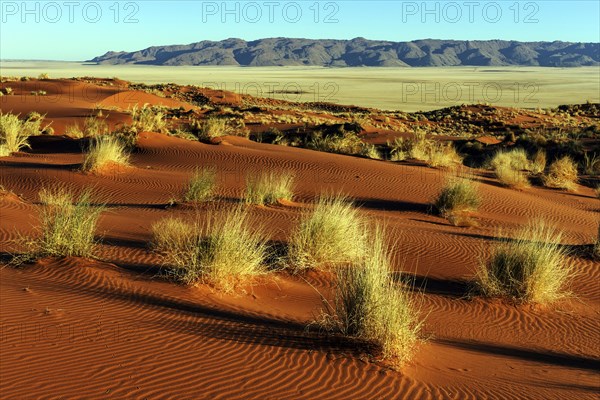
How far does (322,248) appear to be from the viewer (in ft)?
32.9

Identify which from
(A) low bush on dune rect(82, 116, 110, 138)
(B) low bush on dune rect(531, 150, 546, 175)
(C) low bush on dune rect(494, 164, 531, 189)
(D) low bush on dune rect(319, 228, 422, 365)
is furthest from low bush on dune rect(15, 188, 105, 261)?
(B) low bush on dune rect(531, 150, 546, 175)

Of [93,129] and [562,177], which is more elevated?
[93,129]

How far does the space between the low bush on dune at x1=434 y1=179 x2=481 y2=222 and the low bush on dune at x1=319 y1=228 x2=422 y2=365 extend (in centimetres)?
982

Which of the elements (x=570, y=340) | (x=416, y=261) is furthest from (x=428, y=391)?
(x=416, y=261)

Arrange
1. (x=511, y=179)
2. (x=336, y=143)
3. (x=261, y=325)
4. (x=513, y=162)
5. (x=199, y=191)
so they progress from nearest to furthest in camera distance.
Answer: (x=261, y=325), (x=199, y=191), (x=511, y=179), (x=513, y=162), (x=336, y=143)

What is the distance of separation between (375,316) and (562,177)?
63.7 feet

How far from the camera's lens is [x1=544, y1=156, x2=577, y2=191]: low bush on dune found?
2258 centimetres

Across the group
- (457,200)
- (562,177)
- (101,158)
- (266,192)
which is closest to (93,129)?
(101,158)

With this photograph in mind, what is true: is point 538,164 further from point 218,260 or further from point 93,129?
point 218,260

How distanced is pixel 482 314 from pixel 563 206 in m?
11.8

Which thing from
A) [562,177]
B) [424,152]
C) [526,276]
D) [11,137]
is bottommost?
[526,276]

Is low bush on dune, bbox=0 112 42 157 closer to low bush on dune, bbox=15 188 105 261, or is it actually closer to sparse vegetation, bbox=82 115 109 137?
sparse vegetation, bbox=82 115 109 137

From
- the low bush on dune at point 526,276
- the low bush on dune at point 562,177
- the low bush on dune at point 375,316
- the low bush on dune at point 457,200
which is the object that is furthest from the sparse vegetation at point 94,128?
the low bush on dune at point 375,316

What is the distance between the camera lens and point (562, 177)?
2344 cm
